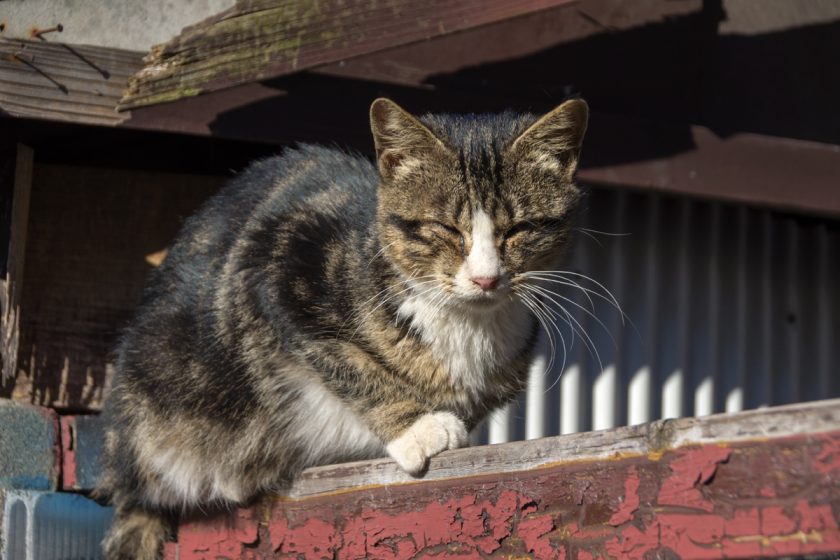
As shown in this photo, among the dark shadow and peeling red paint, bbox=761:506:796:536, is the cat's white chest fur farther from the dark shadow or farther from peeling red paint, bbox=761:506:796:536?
peeling red paint, bbox=761:506:796:536

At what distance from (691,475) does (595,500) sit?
25 cm

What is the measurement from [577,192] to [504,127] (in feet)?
0.84

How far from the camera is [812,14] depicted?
432 cm

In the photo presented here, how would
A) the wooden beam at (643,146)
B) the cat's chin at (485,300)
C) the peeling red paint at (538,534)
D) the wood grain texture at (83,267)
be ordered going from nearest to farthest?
the peeling red paint at (538,534)
the cat's chin at (485,300)
the wooden beam at (643,146)
the wood grain texture at (83,267)

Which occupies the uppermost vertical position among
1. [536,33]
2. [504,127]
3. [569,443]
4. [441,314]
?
[536,33]

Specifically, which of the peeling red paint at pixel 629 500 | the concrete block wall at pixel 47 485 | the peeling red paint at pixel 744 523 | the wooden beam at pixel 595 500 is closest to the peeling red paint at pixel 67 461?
the concrete block wall at pixel 47 485

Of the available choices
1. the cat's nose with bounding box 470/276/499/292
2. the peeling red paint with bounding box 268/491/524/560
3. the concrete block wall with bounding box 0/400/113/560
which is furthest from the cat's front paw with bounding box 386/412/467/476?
Result: the concrete block wall with bounding box 0/400/113/560

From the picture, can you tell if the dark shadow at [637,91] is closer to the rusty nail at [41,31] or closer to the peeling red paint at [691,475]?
the rusty nail at [41,31]

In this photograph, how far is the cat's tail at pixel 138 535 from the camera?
3.23 metres

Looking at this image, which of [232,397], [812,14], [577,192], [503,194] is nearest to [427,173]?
[503,194]

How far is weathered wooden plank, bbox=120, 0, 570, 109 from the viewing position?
322 centimetres

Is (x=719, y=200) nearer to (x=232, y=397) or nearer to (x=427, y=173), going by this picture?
(x=427, y=173)

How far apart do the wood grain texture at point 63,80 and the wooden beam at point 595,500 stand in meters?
1.26

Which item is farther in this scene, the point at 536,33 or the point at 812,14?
the point at 812,14
